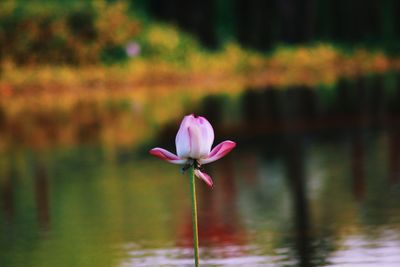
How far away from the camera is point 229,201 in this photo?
12156mm

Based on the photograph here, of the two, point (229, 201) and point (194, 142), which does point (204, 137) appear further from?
point (229, 201)

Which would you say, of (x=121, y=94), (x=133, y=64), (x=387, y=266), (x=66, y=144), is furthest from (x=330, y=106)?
(x=387, y=266)

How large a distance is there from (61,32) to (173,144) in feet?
69.0

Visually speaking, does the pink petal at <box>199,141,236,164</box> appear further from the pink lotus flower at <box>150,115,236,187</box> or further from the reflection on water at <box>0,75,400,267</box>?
the reflection on water at <box>0,75,400,267</box>

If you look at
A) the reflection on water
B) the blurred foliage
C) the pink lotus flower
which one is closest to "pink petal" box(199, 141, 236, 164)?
the pink lotus flower

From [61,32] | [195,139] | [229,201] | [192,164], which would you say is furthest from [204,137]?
[61,32]

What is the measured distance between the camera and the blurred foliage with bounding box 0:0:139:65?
38.5 meters

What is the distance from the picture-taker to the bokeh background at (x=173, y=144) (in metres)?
9.52

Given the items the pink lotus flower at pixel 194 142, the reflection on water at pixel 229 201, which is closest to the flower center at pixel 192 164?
the pink lotus flower at pixel 194 142

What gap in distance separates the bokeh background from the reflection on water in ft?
0.08

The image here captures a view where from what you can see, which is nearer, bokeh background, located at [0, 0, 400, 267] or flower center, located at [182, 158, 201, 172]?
flower center, located at [182, 158, 201, 172]

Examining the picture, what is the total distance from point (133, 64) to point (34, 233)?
27.6m

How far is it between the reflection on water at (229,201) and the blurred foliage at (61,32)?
693 inches

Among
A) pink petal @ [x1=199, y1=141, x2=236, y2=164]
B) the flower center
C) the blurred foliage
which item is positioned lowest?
the flower center
